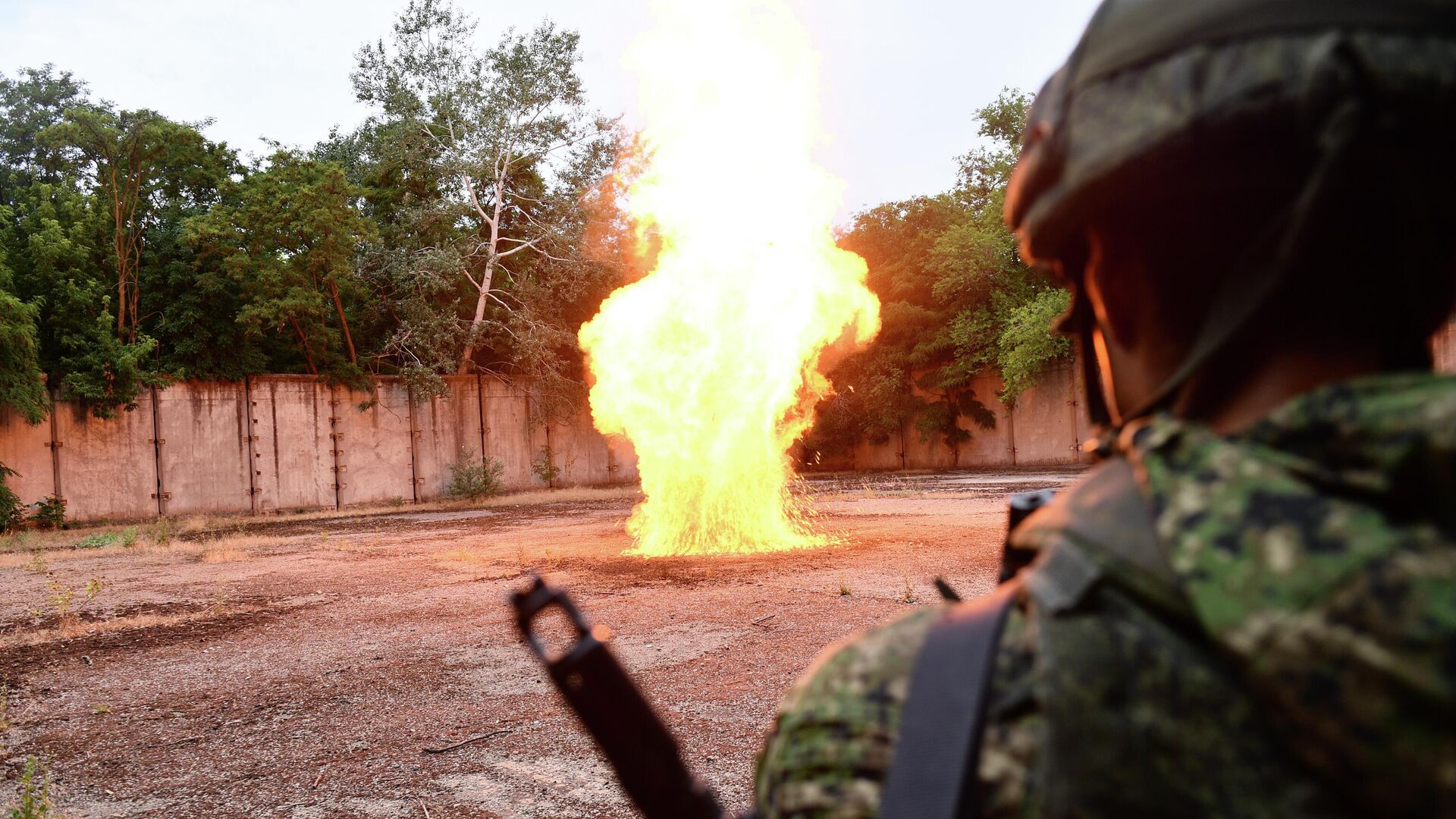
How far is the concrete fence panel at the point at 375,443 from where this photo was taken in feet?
79.0

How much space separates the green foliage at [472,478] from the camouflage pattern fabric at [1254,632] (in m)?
25.1

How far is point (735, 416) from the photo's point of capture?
11203 mm

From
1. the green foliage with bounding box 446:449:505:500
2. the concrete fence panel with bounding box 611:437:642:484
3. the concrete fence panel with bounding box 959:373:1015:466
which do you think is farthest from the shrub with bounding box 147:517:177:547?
the concrete fence panel with bounding box 959:373:1015:466

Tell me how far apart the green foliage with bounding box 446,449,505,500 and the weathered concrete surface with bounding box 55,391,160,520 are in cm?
697

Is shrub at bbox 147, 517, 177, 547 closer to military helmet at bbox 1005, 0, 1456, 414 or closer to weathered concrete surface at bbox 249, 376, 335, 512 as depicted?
weathered concrete surface at bbox 249, 376, 335, 512

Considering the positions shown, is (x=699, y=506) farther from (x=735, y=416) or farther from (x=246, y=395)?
(x=246, y=395)

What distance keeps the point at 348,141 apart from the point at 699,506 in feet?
108

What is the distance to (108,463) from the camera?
20641 mm

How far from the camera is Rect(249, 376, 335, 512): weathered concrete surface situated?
898 inches

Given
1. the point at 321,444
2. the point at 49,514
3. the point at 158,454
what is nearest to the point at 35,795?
the point at 49,514

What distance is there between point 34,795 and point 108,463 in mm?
20336

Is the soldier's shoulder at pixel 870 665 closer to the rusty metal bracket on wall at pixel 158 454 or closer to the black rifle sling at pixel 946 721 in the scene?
the black rifle sling at pixel 946 721

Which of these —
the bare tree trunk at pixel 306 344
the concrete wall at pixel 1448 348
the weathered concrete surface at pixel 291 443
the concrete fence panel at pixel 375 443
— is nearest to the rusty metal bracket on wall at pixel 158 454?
the weathered concrete surface at pixel 291 443

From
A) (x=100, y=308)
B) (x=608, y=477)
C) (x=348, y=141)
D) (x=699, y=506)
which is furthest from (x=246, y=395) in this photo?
(x=348, y=141)
